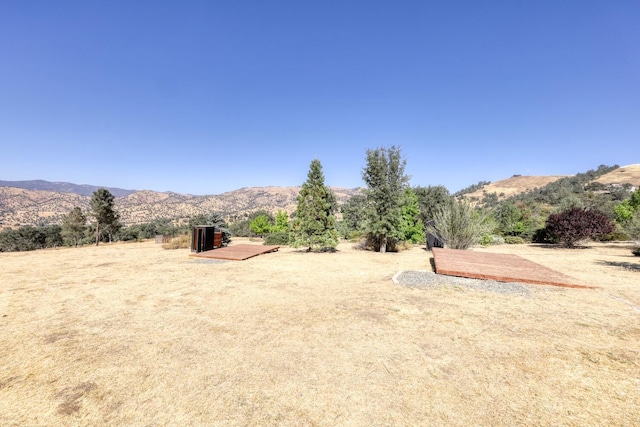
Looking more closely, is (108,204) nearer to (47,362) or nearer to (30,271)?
(30,271)

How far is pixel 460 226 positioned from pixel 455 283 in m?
8.82

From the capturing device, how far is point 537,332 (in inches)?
172

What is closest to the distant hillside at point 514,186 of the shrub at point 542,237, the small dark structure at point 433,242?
the shrub at point 542,237

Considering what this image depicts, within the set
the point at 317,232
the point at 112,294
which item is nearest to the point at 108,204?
the point at 317,232

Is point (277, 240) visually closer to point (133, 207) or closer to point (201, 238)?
point (201, 238)

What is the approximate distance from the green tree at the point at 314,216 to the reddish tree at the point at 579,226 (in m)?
15.2

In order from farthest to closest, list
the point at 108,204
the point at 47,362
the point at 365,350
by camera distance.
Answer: the point at 108,204
the point at 365,350
the point at 47,362

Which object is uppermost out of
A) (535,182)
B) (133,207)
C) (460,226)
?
(535,182)

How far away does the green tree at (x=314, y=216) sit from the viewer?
16.4 metres

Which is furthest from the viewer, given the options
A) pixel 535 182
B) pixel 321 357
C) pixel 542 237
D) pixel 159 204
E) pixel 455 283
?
pixel 159 204

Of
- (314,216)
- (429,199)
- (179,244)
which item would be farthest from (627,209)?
(179,244)

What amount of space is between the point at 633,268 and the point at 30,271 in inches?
875

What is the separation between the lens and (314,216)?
16.6m

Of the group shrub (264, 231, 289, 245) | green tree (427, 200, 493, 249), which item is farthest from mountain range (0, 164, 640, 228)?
green tree (427, 200, 493, 249)
